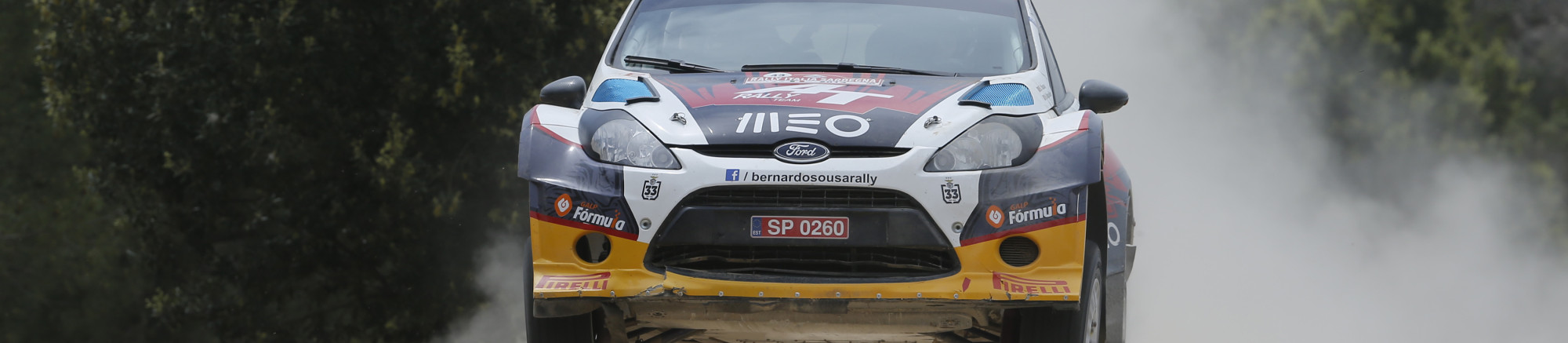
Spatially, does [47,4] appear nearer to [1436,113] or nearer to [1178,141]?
[1178,141]

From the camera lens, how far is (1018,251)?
4492 millimetres

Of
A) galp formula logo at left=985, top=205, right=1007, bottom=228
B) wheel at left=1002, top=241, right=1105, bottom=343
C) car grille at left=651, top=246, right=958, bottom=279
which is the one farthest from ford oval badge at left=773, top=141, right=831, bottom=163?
wheel at left=1002, top=241, right=1105, bottom=343

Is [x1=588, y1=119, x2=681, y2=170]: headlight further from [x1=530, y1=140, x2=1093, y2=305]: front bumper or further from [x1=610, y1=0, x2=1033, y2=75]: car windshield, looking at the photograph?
[x1=610, y1=0, x2=1033, y2=75]: car windshield

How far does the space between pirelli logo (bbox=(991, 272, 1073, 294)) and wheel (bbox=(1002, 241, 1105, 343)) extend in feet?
0.37

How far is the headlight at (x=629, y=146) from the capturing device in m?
4.43

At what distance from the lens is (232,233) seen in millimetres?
13203

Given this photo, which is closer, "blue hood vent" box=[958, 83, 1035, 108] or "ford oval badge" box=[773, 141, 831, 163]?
"ford oval badge" box=[773, 141, 831, 163]

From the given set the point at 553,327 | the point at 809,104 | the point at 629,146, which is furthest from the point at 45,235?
the point at 809,104

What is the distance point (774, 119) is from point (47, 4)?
11.2m

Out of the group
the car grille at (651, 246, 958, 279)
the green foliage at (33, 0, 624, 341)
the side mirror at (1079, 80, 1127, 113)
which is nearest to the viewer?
the car grille at (651, 246, 958, 279)

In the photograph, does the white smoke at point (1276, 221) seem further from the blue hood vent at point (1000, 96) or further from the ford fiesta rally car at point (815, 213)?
the ford fiesta rally car at point (815, 213)

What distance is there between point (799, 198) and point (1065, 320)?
89 cm

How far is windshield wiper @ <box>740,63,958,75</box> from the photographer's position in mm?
5375

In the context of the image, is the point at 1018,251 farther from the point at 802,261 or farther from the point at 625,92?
the point at 625,92
